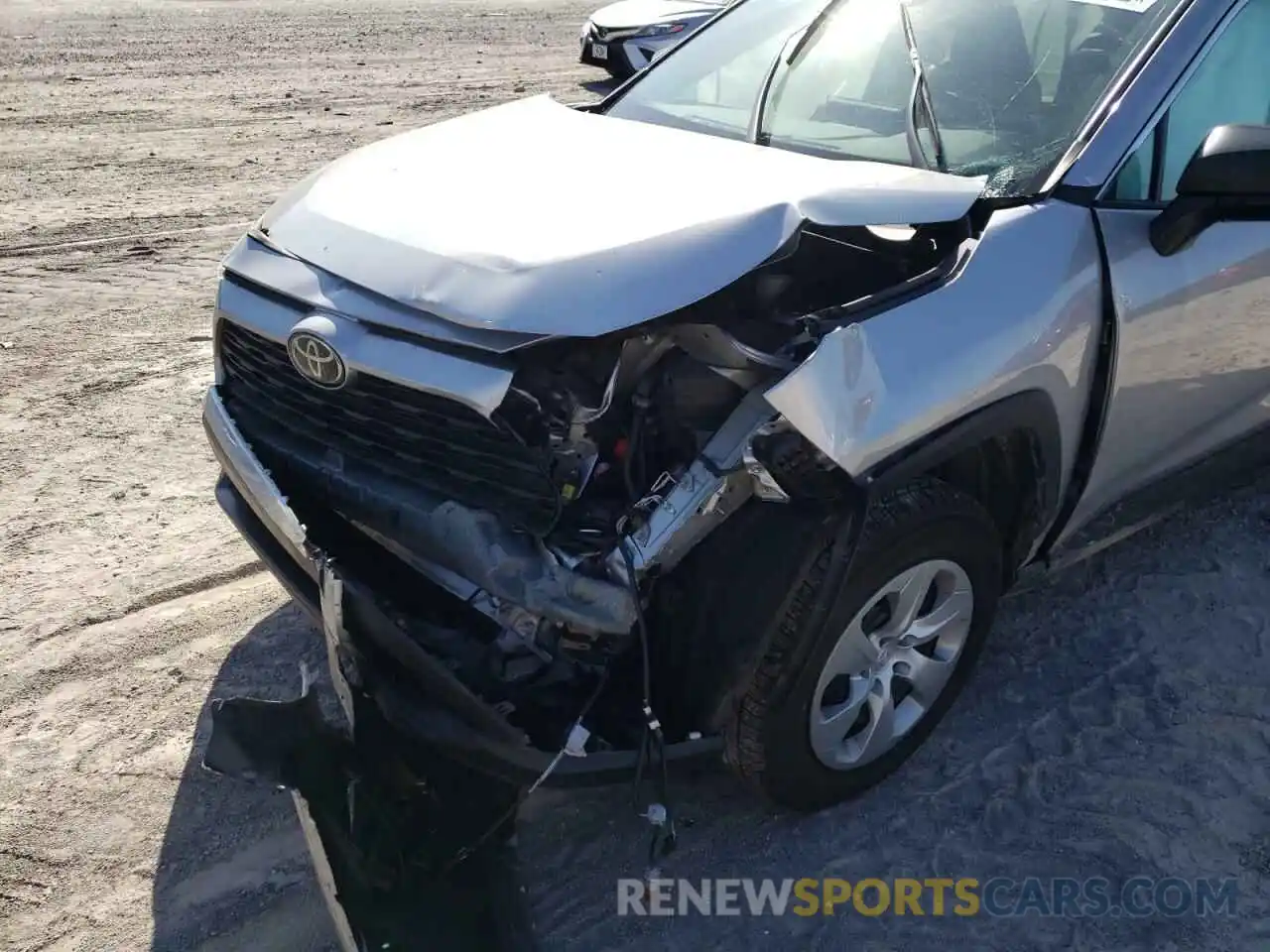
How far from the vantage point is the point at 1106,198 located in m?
2.83

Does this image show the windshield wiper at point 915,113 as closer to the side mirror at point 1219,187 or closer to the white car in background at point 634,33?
the side mirror at point 1219,187

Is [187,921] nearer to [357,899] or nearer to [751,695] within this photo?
[357,899]

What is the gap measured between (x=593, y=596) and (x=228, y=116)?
365 inches

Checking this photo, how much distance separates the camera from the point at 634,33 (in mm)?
11367

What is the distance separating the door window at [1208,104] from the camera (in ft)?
9.61

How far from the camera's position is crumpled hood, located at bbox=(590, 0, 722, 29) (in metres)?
11.4

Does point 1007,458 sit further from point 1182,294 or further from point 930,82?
point 930,82

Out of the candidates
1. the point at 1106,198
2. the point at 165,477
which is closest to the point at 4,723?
the point at 165,477

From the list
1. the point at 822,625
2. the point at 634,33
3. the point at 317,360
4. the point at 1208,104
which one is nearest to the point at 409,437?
the point at 317,360

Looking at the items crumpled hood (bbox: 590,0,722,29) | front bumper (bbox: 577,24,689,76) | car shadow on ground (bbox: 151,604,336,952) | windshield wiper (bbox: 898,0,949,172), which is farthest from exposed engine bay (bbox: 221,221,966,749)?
crumpled hood (bbox: 590,0,722,29)

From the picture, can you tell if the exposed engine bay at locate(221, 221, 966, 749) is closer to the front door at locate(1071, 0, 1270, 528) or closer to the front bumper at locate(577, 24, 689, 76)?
the front door at locate(1071, 0, 1270, 528)

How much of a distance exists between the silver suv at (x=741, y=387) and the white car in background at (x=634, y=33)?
8.60m

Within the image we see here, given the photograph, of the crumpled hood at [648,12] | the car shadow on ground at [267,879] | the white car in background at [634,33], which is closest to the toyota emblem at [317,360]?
the car shadow on ground at [267,879]

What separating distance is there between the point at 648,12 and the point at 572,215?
10.1 m
